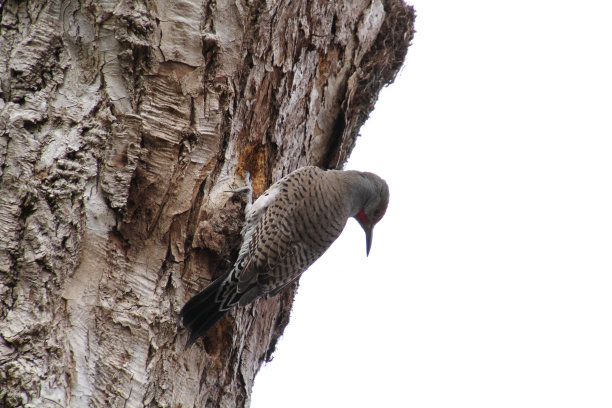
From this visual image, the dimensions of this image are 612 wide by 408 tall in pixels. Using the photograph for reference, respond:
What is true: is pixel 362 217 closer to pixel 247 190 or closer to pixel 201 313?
pixel 247 190

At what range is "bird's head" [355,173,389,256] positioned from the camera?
15.9 ft

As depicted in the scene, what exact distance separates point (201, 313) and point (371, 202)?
221 centimetres

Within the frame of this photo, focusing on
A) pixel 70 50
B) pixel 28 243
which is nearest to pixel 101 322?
pixel 28 243

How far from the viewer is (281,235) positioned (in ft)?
13.0

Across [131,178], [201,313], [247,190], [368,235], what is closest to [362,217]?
[368,235]

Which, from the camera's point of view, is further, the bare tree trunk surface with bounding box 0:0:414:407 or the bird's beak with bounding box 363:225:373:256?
the bird's beak with bounding box 363:225:373:256

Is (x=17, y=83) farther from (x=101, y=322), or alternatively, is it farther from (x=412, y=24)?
(x=412, y=24)

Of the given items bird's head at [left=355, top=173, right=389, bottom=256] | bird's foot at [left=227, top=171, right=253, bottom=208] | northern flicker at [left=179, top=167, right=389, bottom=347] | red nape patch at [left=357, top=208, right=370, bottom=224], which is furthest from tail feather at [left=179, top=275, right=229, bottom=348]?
red nape patch at [left=357, top=208, right=370, bottom=224]

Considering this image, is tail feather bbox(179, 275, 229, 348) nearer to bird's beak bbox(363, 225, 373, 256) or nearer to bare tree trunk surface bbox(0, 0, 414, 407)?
bare tree trunk surface bbox(0, 0, 414, 407)

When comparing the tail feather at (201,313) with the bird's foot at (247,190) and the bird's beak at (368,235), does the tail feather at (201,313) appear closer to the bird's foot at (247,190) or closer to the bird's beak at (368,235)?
the bird's foot at (247,190)

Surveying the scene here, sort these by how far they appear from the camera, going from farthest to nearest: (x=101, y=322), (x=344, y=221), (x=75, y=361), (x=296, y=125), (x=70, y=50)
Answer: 1. (x=344, y=221)
2. (x=296, y=125)
3. (x=70, y=50)
4. (x=101, y=322)
5. (x=75, y=361)

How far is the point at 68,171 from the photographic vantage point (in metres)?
2.79

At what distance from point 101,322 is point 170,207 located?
0.64m

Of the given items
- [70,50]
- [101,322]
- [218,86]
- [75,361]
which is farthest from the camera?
[218,86]
